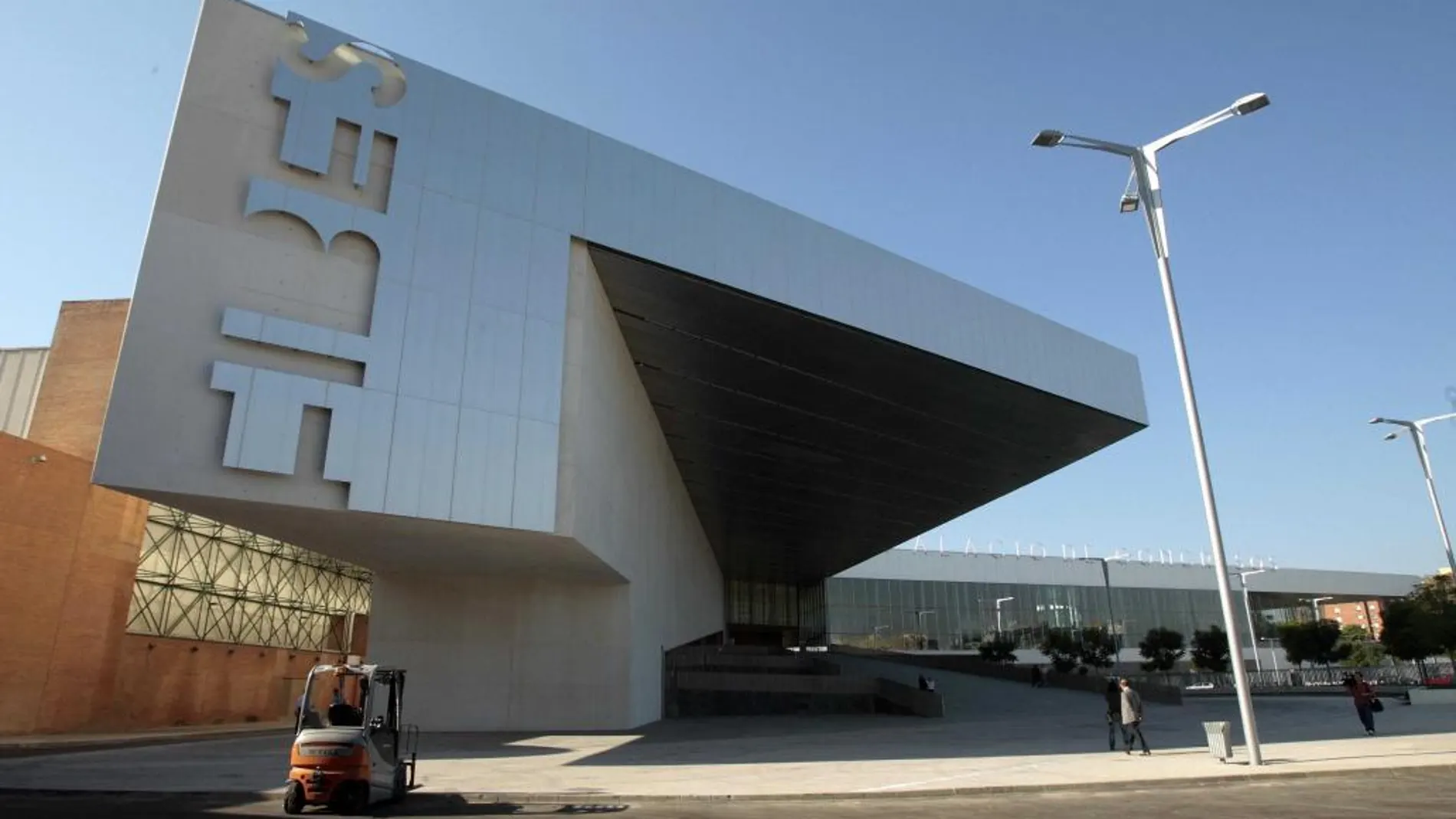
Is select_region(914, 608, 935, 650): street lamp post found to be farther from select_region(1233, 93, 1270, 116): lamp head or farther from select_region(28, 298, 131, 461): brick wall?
select_region(1233, 93, 1270, 116): lamp head

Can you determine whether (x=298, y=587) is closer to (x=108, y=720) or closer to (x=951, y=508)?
(x=108, y=720)

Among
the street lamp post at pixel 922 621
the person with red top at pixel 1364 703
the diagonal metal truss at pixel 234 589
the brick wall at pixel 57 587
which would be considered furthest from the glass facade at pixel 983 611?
the person with red top at pixel 1364 703

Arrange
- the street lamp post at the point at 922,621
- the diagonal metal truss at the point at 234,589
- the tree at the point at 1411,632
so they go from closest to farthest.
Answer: the tree at the point at 1411,632
the diagonal metal truss at the point at 234,589
the street lamp post at the point at 922,621

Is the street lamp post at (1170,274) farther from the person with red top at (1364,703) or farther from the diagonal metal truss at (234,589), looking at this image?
the diagonal metal truss at (234,589)

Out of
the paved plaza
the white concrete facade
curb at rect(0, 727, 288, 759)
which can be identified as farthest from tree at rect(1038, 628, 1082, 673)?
the white concrete facade

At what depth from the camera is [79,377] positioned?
32.5 metres

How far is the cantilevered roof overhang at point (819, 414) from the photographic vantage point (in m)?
22.5

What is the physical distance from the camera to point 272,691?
4009cm

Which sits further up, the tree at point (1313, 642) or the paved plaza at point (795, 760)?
the tree at point (1313, 642)

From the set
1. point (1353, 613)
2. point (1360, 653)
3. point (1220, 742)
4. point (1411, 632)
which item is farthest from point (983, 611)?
point (1353, 613)

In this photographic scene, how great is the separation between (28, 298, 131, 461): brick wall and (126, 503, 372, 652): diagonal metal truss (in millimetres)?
4653

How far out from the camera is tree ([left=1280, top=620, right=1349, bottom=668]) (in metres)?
47.2

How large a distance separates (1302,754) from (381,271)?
19332mm

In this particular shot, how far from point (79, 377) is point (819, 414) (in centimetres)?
2804
